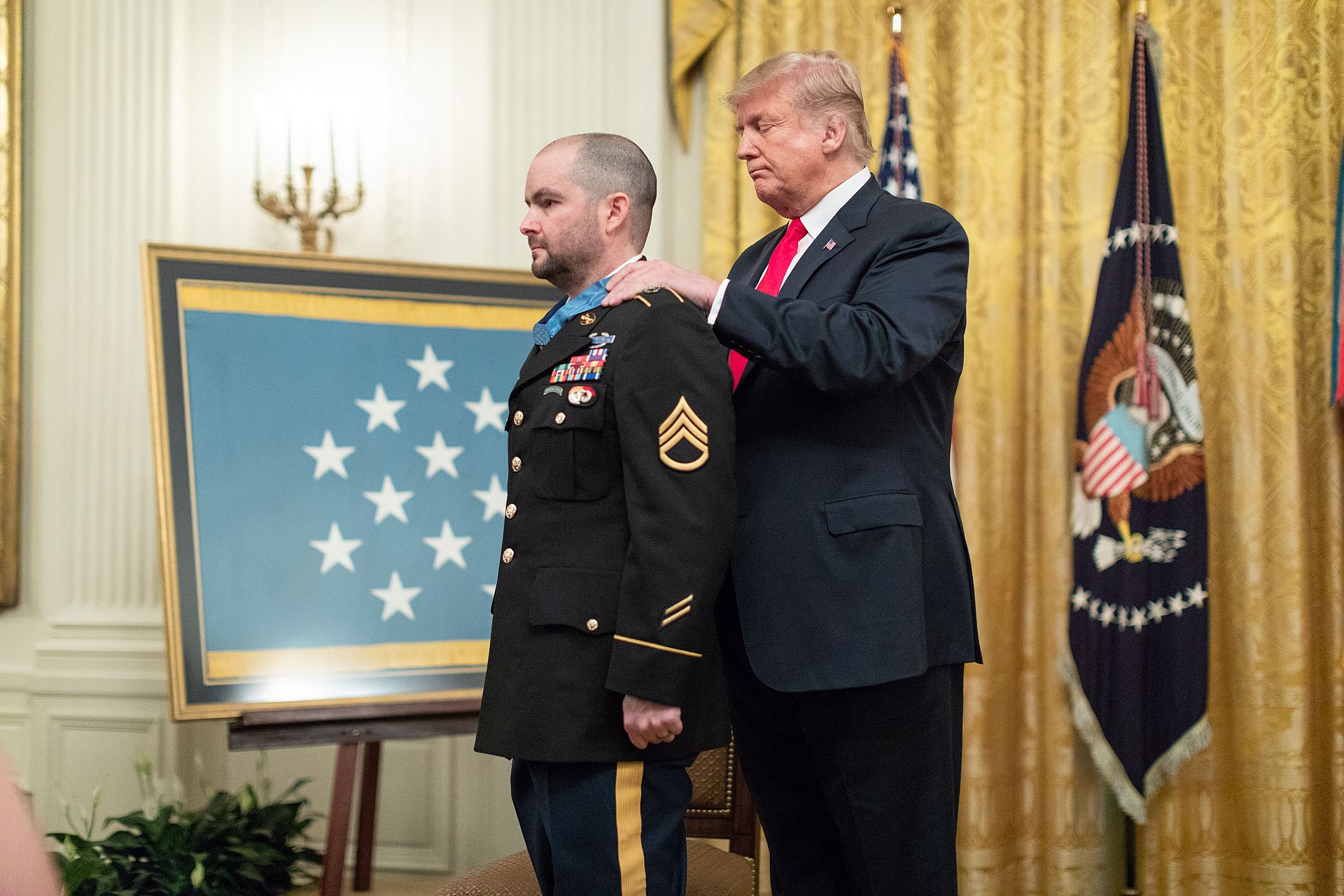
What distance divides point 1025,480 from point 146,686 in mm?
2649

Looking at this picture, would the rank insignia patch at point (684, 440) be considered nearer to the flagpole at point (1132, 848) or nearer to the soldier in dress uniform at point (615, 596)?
the soldier in dress uniform at point (615, 596)

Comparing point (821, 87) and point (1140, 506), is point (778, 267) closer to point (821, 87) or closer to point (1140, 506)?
point (821, 87)

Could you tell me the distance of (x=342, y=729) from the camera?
8.95ft

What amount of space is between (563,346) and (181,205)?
251 centimetres

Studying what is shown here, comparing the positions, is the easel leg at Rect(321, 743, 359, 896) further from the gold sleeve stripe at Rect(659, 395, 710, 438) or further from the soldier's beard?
the gold sleeve stripe at Rect(659, 395, 710, 438)

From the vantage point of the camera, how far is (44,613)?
3635 mm

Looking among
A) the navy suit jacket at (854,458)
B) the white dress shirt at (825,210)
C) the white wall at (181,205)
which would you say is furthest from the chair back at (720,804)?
the white wall at (181,205)

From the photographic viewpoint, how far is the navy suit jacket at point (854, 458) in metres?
1.45

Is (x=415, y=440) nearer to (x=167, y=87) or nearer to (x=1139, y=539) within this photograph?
(x=167, y=87)

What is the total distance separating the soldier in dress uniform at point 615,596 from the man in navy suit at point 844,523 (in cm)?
9

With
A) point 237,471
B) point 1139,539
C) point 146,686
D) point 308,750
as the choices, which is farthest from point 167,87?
point 1139,539

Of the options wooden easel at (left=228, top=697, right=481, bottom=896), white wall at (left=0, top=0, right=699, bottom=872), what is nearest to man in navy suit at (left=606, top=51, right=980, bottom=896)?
wooden easel at (left=228, top=697, right=481, bottom=896)

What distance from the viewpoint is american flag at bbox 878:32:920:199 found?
3.13 meters

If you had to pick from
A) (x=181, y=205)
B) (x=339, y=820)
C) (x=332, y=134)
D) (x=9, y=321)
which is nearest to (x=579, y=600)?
A: (x=339, y=820)
